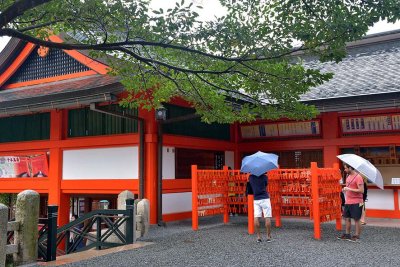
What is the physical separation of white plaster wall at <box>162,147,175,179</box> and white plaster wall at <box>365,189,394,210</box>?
19.3 ft

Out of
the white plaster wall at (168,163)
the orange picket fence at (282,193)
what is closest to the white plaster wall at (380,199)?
the orange picket fence at (282,193)

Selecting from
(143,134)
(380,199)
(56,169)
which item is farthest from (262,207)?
(56,169)

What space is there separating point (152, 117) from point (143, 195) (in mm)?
2140

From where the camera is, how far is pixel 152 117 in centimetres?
1139

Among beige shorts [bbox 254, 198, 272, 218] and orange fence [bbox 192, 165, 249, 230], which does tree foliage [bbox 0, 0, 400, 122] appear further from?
orange fence [bbox 192, 165, 249, 230]

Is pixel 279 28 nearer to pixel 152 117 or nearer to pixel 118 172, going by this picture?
pixel 152 117

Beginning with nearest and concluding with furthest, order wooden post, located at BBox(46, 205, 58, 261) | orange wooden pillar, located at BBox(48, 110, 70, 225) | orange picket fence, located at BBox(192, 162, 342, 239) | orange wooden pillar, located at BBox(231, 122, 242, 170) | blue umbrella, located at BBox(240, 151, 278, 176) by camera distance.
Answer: wooden post, located at BBox(46, 205, 58, 261) < blue umbrella, located at BBox(240, 151, 278, 176) < orange picket fence, located at BBox(192, 162, 342, 239) < orange wooden pillar, located at BBox(48, 110, 70, 225) < orange wooden pillar, located at BBox(231, 122, 242, 170)

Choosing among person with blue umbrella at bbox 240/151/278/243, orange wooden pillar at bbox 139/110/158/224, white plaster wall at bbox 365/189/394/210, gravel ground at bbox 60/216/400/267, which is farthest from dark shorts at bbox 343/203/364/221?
orange wooden pillar at bbox 139/110/158/224

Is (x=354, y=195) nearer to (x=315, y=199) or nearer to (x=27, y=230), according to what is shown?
(x=315, y=199)

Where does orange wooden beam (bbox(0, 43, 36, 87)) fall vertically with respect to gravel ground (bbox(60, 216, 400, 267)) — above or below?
above

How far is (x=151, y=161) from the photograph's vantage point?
37.1ft

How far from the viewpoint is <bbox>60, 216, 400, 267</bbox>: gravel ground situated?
6789 mm

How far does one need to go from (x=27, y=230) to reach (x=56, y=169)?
609cm

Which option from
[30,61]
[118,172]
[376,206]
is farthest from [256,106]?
[30,61]
